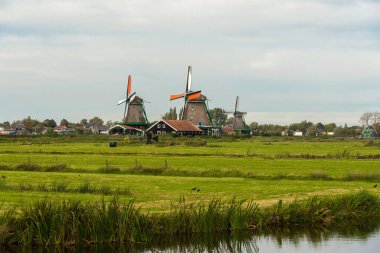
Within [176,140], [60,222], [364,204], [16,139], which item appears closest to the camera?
[60,222]

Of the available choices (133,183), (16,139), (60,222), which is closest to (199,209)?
(60,222)

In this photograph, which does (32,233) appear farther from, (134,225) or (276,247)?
(276,247)

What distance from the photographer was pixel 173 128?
131125mm

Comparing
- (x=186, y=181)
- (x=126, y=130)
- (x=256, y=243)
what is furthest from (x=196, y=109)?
(x=256, y=243)

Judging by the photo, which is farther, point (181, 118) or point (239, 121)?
point (239, 121)

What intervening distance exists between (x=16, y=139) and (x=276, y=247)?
308 ft

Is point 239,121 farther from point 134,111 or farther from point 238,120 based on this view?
point 134,111

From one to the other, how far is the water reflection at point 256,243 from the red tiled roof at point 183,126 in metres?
106

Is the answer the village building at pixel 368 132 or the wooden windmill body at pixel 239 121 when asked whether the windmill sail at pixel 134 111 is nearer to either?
the wooden windmill body at pixel 239 121

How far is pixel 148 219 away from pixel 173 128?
108 meters

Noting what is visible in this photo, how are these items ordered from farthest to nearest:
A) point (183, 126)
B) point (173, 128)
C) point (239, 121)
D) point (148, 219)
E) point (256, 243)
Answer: point (239, 121) < point (183, 126) < point (173, 128) < point (256, 243) < point (148, 219)

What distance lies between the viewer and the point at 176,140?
10181 cm

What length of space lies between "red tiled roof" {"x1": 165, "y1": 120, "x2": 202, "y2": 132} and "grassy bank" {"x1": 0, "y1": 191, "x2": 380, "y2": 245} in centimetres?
10325

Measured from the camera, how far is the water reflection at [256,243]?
21.8 m
